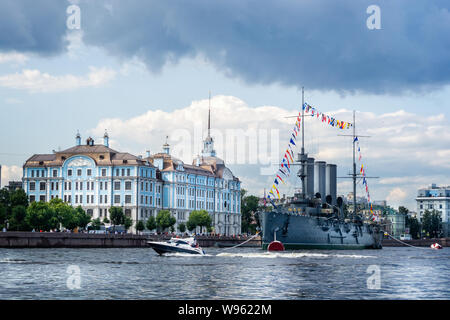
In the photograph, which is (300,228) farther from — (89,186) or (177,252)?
(89,186)

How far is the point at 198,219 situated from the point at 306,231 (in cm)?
5194

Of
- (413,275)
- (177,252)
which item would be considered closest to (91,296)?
(413,275)

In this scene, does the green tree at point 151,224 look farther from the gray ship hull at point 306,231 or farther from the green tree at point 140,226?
Answer: the gray ship hull at point 306,231

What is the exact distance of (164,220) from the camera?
141750mm

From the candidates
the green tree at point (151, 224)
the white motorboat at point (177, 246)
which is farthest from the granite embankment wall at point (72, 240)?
the white motorboat at point (177, 246)

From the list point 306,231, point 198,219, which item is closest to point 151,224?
point 198,219

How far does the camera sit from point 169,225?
468ft

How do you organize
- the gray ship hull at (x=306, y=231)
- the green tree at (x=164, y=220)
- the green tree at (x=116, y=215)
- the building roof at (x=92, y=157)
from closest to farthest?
the gray ship hull at (x=306, y=231) → the green tree at (x=116, y=215) → the green tree at (x=164, y=220) → the building roof at (x=92, y=157)

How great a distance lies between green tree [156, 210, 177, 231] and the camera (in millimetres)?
141625

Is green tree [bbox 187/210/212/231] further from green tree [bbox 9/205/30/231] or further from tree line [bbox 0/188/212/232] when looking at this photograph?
green tree [bbox 9/205/30/231]

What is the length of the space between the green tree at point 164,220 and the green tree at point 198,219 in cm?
835

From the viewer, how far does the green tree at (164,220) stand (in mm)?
141625

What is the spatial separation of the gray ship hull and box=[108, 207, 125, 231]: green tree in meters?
36.8
